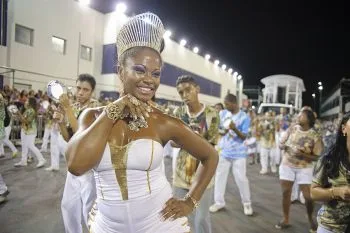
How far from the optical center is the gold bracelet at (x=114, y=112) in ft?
4.94

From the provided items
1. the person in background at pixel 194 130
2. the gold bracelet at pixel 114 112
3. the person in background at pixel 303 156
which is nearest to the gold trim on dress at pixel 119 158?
the gold bracelet at pixel 114 112

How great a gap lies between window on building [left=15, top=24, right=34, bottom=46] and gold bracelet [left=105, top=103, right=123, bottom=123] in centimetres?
1352

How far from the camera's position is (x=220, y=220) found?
524cm

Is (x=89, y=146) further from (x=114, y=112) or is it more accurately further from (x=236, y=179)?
(x=236, y=179)

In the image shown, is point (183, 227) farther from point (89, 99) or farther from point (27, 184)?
point (27, 184)

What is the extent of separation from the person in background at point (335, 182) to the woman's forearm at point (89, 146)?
1849mm

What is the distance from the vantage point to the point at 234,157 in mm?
5730

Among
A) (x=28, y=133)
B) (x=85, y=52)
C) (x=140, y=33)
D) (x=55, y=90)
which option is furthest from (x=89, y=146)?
(x=85, y=52)

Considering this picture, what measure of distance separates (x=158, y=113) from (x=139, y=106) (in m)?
0.25

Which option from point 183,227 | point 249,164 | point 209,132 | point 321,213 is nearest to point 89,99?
point 209,132

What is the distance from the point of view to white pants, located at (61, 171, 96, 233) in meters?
3.45

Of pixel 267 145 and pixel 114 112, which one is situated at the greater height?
pixel 114 112

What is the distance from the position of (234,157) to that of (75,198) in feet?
10.4

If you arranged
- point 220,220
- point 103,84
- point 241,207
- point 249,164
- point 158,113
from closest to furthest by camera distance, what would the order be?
point 158,113
point 220,220
point 241,207
point 249,164
point 103,84
